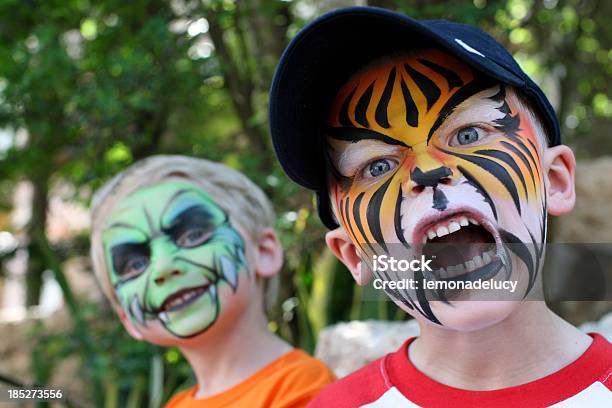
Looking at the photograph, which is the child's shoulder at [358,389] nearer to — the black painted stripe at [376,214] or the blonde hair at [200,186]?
the black painted stripe at [376,214]

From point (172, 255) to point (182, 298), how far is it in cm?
12

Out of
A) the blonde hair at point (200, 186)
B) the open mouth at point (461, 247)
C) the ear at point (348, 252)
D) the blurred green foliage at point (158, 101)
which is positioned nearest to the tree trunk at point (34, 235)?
the blurred green foliage at point (158, 101)

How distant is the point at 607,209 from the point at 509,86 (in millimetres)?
2511

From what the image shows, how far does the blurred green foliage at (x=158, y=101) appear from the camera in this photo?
3.22 metres

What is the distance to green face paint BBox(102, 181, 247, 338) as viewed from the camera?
6.81 ft

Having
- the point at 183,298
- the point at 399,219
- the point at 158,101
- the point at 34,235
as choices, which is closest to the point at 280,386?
the point at 183,298

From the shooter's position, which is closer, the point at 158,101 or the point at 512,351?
the point at 512,351

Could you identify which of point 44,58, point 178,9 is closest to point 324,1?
Result: point 178,9

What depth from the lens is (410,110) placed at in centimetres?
141

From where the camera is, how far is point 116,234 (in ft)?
7.27

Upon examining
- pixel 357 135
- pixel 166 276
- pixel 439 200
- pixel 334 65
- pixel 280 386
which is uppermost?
pixel 334 65

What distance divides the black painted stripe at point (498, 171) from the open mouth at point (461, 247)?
7cm

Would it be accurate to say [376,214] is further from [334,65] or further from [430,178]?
[334,65]

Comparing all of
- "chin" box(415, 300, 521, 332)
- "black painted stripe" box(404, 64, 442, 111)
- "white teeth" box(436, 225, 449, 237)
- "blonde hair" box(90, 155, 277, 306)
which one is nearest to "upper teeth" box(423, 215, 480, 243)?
"white teeth" box(436, 225, 449, 237)
